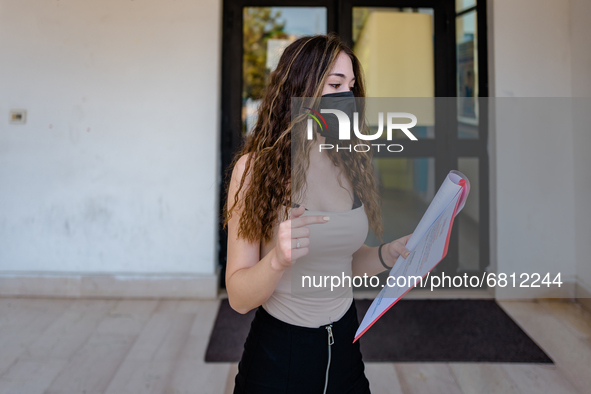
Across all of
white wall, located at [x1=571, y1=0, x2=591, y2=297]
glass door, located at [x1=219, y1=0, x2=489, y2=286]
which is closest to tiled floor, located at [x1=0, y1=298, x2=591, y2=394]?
white wall, located at [x1=571, y1=0, x2=591, y2=297]

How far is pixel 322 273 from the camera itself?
2.94ft

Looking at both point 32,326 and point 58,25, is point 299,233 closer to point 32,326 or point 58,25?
point 32,326

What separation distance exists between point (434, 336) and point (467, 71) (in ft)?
5.96

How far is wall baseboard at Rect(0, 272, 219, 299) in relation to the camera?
294cm

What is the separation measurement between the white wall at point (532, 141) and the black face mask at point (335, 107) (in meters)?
2.33

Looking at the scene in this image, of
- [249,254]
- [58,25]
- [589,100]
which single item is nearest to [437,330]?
[589,100]

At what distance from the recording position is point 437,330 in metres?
2.47

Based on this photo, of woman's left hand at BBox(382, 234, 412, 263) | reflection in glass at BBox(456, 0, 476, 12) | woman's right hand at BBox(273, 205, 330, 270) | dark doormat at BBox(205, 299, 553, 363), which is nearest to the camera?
woman's right hand at BBox(273, 205, 330, 270)

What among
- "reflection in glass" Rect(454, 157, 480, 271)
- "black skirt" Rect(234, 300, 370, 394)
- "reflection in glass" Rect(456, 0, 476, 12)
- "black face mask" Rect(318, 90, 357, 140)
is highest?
"reflection in glass" Rect(456, 0, 476, 12)

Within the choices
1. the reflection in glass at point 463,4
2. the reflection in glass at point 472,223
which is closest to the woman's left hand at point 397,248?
the reflection in glass at point 472,223

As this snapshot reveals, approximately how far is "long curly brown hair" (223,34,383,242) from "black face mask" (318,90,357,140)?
0.08 feet

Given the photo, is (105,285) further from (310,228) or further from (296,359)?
(310,228)

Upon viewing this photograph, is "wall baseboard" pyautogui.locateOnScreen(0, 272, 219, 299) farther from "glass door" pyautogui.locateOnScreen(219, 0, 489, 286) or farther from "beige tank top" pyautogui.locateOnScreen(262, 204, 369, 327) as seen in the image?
"beige tank top" pyautogui.locateOnScreen(262, 204, 369, 327)

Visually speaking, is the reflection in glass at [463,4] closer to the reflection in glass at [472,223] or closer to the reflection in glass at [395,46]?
the reflection in glass at [395,46]
